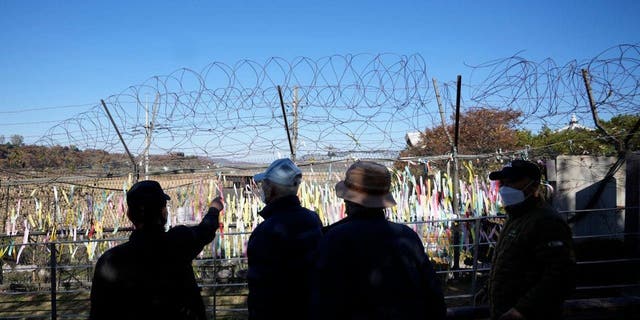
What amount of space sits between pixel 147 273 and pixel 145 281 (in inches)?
1.3

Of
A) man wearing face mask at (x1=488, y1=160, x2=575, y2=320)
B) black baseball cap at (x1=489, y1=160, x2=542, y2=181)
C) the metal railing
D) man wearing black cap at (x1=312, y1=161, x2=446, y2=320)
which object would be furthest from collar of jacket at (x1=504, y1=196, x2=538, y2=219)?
the metal railing

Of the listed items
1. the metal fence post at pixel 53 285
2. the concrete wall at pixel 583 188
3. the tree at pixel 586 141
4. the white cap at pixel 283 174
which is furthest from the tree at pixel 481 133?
the white cap at pixel 283 174

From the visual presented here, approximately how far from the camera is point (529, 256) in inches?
91.0

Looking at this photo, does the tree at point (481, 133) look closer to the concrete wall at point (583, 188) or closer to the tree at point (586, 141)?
the tree at point (586, 141)

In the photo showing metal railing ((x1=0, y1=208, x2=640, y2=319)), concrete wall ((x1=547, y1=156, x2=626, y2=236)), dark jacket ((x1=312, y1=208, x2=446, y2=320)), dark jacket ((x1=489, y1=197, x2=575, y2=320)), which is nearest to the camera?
dark jacket ((x1=312, y1=208, x2=446, y2=320))

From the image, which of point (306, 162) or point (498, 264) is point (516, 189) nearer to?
point (498, 264)

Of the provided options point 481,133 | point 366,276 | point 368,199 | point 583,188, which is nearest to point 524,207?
point 368,199

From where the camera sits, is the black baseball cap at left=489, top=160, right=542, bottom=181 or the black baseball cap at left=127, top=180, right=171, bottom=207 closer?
the black baseball cap at left=127, top=180, right=171, bottom=207

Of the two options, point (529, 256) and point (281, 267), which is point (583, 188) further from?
point (281, 267)

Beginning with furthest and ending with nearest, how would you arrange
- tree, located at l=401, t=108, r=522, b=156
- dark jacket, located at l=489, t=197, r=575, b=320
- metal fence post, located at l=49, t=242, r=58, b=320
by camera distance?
tree, located at l=401, t=108, r=522, b=156, metal fence post, located at l=49, t=242, r=58, b=320, dark jacket, located at l=489, t=197, r=575, b=320

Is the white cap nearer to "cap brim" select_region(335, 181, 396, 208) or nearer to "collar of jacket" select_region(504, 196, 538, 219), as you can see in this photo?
"cap brim" select_region(335, 181, 396, 208)

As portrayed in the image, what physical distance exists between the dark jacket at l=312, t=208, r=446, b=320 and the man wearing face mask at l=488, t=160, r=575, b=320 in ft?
2.30

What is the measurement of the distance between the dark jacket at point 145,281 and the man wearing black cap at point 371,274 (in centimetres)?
65

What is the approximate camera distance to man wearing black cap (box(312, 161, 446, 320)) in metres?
1.75
